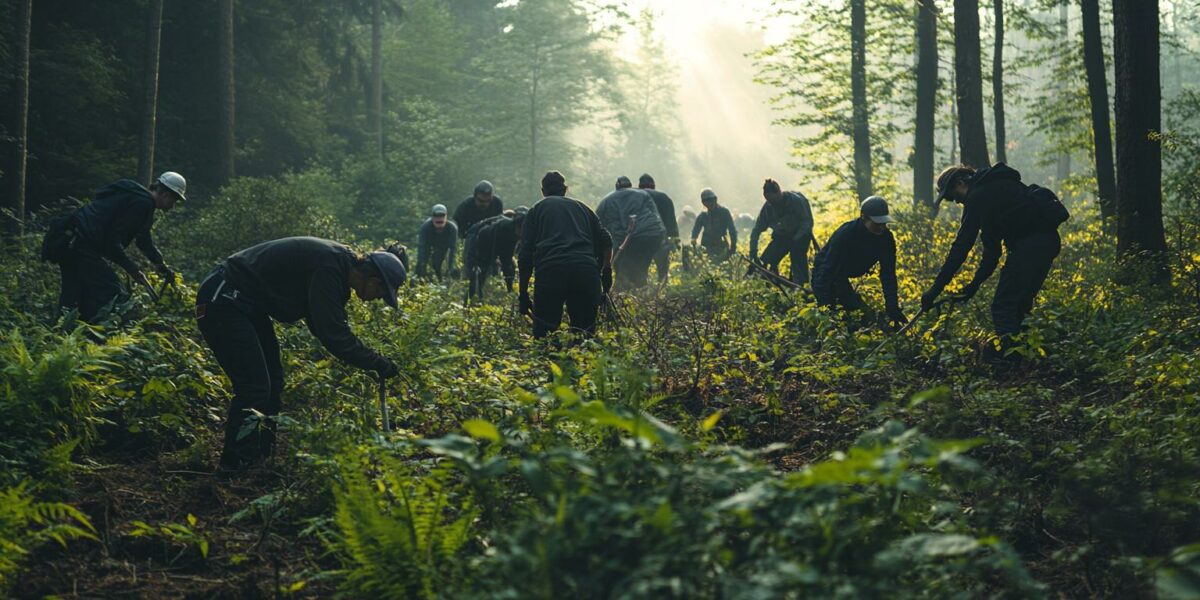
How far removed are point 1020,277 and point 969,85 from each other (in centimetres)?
933

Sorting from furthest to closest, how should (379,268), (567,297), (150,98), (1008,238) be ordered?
1. (150,98)
2. (567,297)
3. (1008,238)
4. (379,268)

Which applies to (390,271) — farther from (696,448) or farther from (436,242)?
(436,242)

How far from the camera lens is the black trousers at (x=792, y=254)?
14070mm

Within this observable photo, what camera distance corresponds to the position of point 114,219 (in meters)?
8.60

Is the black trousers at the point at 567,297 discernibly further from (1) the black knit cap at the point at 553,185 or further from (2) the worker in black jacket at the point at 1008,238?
(2) the worker in black jacket at the point at 1008,238

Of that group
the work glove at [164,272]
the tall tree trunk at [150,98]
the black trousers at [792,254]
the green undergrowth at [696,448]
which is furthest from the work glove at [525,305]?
the tall tree trunk at [150,98]

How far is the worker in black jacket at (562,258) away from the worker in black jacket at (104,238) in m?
3.07

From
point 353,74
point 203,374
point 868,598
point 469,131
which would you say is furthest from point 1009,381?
point 469,131

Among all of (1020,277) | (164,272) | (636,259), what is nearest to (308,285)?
(164,272)

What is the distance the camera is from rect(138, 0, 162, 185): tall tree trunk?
69.6 ft

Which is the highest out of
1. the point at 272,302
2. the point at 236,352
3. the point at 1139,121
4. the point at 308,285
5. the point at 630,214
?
the point at 1139,121

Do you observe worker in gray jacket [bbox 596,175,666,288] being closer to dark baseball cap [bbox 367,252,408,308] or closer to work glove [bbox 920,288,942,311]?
work glove [bbox 920,288,942,311]

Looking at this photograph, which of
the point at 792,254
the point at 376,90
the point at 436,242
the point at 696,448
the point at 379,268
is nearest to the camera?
the point at 696,448

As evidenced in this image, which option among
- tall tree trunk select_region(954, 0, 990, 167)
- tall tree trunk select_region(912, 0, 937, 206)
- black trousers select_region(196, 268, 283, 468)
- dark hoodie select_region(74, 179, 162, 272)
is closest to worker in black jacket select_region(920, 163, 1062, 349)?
black trousers select_region(196, 268, 283, 468)
